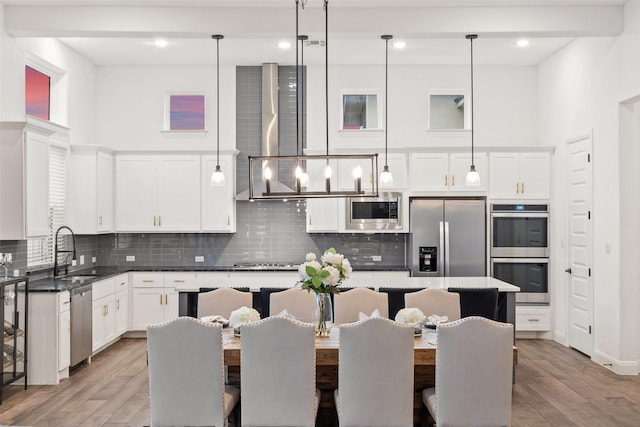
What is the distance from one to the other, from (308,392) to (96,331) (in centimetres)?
357

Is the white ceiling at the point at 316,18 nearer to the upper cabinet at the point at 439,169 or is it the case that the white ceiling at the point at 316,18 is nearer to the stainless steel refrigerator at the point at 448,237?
the upper cabinet at the point at 439,169

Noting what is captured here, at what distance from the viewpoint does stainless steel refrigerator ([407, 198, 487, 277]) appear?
6875mm

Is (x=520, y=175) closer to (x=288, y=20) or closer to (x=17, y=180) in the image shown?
(x=288, y=20)

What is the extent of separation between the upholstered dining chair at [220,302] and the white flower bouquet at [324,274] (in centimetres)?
101

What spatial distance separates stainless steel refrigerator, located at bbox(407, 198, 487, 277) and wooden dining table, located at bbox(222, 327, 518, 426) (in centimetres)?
290

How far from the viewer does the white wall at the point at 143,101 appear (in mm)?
7453

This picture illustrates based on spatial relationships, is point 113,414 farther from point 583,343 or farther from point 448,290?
point 583,343

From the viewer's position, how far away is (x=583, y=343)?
Answer: 619 cm

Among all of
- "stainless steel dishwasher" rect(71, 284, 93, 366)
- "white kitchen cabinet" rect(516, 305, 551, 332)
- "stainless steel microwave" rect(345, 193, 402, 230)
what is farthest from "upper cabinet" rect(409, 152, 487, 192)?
"stainless steel dishwasher" rect(71, 284, 93, 366)

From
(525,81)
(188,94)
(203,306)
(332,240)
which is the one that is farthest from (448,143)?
(203,306)

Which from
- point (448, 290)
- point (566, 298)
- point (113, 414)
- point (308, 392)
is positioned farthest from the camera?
point (566, 298)

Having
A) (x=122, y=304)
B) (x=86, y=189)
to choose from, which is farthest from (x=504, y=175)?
(x=86, y=189)

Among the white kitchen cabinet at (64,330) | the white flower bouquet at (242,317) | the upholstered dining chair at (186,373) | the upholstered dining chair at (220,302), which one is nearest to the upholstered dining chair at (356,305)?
the upholstered dining chair at (220,302)

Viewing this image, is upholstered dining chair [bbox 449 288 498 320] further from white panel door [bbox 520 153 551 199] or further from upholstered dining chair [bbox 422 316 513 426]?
white panel door [bbox 520 153 551 199]
